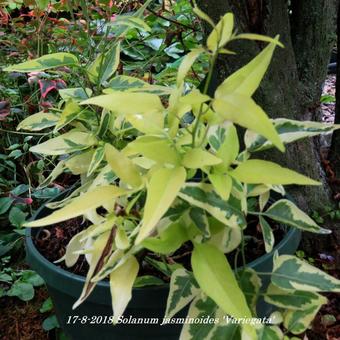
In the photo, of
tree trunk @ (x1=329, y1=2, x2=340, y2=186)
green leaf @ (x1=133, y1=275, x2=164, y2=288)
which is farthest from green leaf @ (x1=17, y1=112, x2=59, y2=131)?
tree trunk @ (x1=329, y1=2, x2=340, y2=186)

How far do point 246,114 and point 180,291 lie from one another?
11.8 inches

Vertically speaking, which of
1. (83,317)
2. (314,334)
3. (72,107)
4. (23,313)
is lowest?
(23,313)

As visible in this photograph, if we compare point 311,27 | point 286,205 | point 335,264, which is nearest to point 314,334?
point 335,264

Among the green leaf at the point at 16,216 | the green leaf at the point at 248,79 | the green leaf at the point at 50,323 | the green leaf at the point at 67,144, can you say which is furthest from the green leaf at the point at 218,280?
the green leaf at the point at 16,216

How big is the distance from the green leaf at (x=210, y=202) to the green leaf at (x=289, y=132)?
112mm

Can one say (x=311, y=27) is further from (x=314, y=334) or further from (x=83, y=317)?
(x=83, y=317)

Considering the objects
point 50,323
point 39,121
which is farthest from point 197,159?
point 50,323

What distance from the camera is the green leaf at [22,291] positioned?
1152mm

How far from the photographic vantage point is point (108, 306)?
726 millimetres

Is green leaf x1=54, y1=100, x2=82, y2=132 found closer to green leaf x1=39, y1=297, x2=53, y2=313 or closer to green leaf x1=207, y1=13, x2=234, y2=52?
green leaf x1=207, y1=13, x2=234, y2=52

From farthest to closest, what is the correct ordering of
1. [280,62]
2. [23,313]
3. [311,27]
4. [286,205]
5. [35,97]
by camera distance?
1. [35,97]
2. [23,313]
3. [311,27]
4. [280,62]
5. [286,205]

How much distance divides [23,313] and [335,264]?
83 centimetres

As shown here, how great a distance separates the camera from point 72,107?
2.58ft

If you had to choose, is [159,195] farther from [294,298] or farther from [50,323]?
[50,323]
